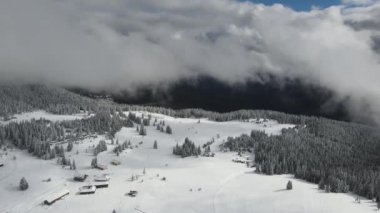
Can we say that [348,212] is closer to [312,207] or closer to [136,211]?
[312,207]

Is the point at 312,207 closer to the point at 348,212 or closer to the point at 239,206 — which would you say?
the point at 348,212

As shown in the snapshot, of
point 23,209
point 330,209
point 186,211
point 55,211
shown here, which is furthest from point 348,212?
point 23,209

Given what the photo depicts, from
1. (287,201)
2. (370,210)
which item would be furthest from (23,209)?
(370,210)

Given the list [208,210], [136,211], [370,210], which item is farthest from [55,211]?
[370,210]

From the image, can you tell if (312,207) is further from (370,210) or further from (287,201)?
(370,210)

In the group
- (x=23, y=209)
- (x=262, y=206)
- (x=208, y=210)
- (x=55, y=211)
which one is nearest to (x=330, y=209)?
(x=262, y=206)
